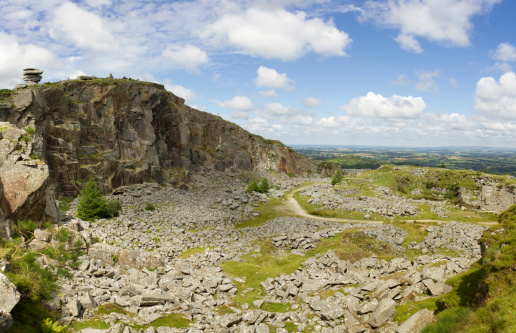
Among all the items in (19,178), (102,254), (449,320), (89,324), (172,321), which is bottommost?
(172,321)

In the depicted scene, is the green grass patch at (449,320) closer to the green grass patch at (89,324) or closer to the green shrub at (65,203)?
the green grass patch at (89,324)

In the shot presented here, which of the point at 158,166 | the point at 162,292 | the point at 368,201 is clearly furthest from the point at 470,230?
the point at 158,166

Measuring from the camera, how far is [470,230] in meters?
46.9

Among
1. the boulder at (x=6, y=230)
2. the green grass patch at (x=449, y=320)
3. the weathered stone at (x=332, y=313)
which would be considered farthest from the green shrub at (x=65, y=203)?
the green grass patch at (x=449, y=320)

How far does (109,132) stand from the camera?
6850 cm

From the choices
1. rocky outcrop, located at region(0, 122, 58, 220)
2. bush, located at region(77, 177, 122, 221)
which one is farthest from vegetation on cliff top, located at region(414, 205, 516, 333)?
bush, located at region(77, 177, 122, 221)

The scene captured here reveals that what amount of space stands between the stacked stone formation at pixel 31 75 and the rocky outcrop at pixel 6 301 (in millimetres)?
61674

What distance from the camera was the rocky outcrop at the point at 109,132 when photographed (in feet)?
184

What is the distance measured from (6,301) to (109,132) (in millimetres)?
61332

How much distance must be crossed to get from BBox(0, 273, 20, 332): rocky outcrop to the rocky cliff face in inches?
626

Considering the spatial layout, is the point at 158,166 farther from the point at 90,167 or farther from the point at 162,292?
the point at 162,292

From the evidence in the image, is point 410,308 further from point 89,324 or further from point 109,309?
point 89,324

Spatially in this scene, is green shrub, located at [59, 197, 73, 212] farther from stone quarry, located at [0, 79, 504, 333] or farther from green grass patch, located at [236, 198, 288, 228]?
green grass patch, located at [236, 198, 288, 228]

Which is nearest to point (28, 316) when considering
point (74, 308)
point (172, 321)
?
point (74, 308)
